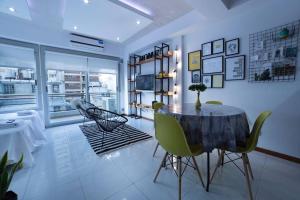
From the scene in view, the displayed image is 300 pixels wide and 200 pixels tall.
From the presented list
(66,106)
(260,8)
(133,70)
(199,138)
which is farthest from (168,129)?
(66,106)

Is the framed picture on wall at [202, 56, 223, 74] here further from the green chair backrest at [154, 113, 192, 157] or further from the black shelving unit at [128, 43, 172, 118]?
the green chair backrest at [154, 113, 192, 157]

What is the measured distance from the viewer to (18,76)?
375 cm

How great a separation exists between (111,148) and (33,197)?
4.20ft

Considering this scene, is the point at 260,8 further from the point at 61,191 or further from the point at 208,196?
the point at 61,191

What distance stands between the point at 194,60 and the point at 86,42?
3.41 metres

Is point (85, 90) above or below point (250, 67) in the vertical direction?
below

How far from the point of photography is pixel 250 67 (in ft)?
8.18

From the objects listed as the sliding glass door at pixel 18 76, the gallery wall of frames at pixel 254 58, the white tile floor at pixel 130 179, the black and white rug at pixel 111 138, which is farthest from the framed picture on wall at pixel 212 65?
the sliding glass door at pixel 18 76

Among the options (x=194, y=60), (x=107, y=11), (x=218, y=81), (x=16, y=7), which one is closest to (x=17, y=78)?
(x=16, y=7)

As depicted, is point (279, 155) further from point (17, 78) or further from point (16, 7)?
point (17, 78)

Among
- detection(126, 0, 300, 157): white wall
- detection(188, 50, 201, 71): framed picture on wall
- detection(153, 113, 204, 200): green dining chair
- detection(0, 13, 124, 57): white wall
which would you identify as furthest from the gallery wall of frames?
detection(0, 13, 124, 57): white wall

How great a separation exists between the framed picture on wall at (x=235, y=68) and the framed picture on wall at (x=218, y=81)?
10 cm

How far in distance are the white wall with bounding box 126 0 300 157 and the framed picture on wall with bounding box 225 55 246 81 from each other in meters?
0.11

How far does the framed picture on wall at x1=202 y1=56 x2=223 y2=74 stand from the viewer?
2.90 metres
